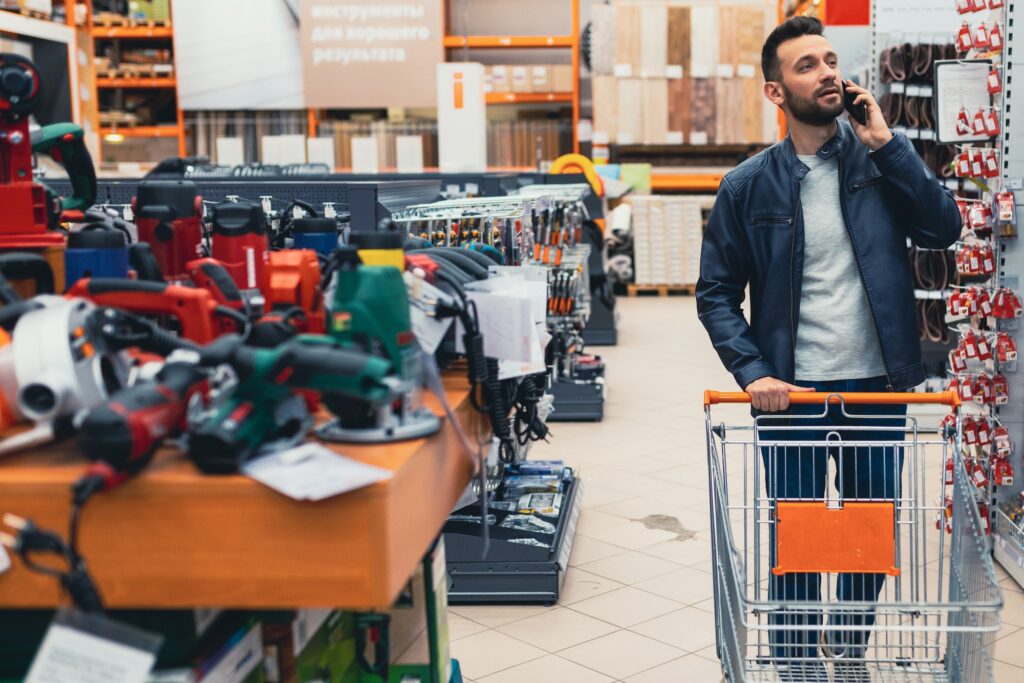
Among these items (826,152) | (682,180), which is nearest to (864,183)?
(826,152)

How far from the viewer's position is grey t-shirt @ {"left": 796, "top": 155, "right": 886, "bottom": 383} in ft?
8.73

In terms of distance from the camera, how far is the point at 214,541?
1.38m

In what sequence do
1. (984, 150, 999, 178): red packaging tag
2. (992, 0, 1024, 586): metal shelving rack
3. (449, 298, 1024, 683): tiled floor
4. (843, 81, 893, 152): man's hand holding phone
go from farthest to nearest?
(984, 150, 999, 178): red packaging tag → (992, 0, 1024, 586): metal shelving rack → (449, 298, 1024, 683): tiled floor → (843, 81, 893, 152): man's hand holding phone

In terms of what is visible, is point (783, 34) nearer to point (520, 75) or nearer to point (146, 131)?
point (520, 75)

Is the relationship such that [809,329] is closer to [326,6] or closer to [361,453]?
[361,453]

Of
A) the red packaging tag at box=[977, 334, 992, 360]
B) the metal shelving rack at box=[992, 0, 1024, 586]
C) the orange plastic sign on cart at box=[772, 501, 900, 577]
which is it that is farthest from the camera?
the red packaging tag at box=[977, 334, 992, 360]

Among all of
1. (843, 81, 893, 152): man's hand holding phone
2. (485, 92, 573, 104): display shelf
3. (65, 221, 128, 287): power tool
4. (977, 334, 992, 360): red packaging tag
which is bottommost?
(977, 334, 992, 360): red packaging tag

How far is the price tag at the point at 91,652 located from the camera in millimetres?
1289

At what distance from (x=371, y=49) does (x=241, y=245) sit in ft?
32.1

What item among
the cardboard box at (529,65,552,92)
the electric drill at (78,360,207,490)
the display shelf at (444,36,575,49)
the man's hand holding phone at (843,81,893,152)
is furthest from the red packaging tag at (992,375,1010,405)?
the display shelf at (444,36,575,49)

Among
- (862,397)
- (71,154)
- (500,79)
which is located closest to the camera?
(862,397)

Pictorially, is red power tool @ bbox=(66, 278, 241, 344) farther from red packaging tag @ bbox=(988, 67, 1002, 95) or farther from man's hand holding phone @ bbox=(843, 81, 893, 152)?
red packaging tag @ bbox=(988, 67, 1002, 95)

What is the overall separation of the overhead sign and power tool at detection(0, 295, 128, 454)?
10105mm

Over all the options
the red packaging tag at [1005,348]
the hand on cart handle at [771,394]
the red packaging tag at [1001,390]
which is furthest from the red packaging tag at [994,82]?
the hand on cart handle at [771,394]
